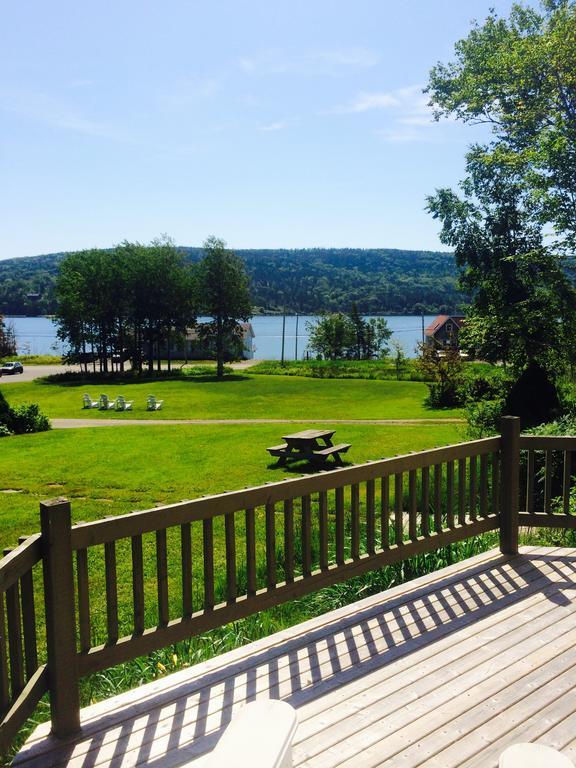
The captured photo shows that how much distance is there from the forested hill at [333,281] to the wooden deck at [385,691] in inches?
4889

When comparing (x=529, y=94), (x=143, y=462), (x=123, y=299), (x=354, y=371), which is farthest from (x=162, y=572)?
(x=123, y=299)

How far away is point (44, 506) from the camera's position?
113 inches

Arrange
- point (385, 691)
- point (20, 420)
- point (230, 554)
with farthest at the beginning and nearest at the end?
point (20, 420) → point (230, 554) → point (385, 691)

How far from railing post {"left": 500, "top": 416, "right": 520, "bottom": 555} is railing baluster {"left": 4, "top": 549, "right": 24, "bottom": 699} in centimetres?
382

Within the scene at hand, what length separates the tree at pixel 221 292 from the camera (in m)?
46.0

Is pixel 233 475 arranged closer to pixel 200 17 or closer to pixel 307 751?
pixel 200 17

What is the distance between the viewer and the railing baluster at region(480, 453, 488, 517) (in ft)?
16.6

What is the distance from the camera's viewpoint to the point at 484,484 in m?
5.18

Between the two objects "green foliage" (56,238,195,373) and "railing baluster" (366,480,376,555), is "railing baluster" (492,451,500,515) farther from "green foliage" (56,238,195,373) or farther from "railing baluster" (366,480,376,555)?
"green foliage" (56,238,195,373)

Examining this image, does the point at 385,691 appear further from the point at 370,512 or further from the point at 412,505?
the point at 412,505

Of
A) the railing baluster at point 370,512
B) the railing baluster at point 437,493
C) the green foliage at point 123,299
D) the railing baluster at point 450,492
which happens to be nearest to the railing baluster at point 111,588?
the railing baluster at point 370,512

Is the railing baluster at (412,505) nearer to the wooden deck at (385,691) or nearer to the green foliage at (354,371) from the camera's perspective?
the wooden deck at (385,691)

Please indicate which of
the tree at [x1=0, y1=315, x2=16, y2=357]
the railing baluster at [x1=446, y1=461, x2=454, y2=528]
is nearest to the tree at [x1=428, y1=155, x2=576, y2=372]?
the railing baluster at [x1=446, y1=461, x2=454, y2=528]

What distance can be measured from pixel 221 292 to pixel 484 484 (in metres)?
42.5
